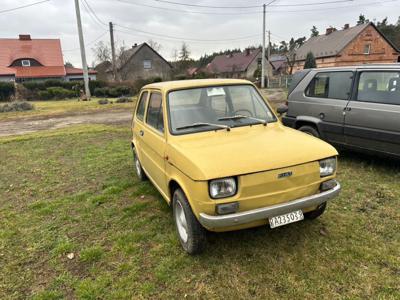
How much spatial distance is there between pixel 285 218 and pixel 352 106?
3541 millimetres

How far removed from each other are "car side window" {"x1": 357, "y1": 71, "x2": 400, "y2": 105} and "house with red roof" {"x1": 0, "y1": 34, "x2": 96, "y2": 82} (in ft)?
147

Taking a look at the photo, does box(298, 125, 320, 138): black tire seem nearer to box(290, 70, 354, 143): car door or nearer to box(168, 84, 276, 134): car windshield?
box(290, 70, 354, 143): car door

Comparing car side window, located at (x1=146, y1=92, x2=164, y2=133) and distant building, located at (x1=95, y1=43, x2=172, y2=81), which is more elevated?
distant building, located at (x1=95, y1=43, x2=172, y2=81)

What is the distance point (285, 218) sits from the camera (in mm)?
2920

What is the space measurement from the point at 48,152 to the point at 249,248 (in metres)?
7.19

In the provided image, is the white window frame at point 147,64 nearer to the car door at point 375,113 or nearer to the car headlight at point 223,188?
the car door at point 375,113

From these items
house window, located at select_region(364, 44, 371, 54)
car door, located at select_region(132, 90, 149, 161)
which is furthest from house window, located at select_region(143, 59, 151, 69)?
car door, located at select_region(132, 90, 149, 161)

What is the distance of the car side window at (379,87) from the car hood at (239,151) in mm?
2594

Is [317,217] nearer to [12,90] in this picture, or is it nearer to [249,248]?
[249,248]

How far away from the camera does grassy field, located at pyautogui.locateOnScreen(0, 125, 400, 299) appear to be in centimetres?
276

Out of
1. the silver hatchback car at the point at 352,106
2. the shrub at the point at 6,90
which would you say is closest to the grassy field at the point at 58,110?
the shrub at the point at 6,90

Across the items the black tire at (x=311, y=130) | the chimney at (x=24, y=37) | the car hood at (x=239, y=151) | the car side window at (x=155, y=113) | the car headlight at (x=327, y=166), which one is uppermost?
the chimney at (x=24, y=37)

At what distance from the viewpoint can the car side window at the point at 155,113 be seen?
3.83 m

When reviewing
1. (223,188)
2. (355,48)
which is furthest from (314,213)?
(355,48)
